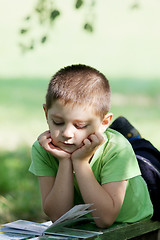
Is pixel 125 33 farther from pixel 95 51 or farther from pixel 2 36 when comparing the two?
pixel 2 36

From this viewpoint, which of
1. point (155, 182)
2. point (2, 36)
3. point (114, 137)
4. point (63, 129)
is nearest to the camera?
point (63, 129)

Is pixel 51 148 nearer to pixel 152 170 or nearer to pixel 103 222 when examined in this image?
pixel 103 222

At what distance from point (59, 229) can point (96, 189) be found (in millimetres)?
284

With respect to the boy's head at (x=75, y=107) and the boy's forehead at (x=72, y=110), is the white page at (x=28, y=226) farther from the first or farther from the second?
the boy's forehead at (x=72, y=110)

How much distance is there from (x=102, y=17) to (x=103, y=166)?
7142 millimetres

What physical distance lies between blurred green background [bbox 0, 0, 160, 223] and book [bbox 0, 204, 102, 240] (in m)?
5.03

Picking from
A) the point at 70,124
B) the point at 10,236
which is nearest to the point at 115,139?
the point at 70,124

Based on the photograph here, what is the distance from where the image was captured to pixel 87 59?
30.5 ft

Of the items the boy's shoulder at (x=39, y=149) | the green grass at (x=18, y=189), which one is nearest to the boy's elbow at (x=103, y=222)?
the boy's shoulder at (x=39, y=149)

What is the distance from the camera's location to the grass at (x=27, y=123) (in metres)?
6.02

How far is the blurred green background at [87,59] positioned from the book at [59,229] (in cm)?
503

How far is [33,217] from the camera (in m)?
5.64

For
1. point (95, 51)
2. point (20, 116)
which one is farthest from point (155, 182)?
point (95, 51)

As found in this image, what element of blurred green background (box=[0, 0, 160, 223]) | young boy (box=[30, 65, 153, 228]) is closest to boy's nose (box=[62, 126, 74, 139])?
young boy (box=[30, 65, 153, 228])
